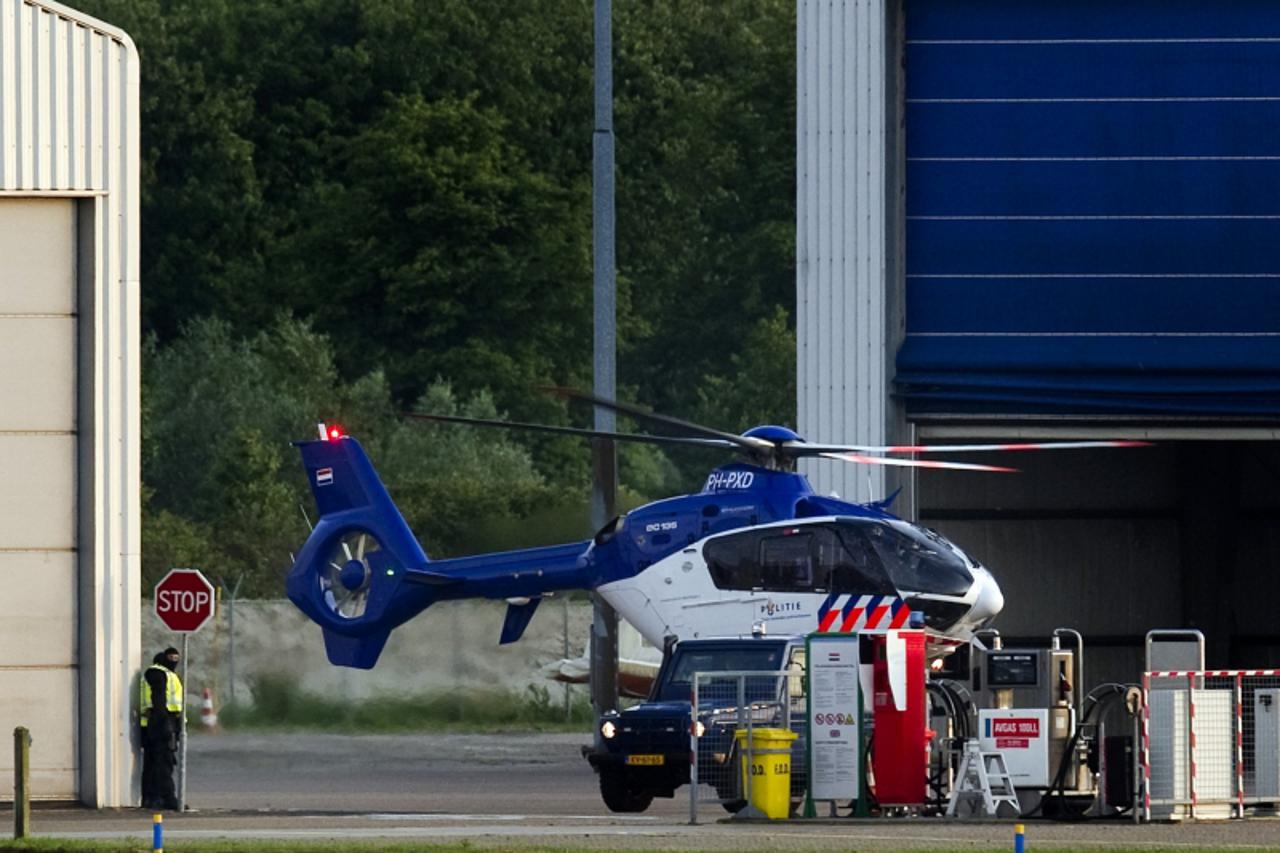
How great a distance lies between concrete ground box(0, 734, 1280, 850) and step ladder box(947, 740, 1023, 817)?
43 centimetres

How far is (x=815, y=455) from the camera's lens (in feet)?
93.9

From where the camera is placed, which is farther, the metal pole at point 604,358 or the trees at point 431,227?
the trees at point 431,227

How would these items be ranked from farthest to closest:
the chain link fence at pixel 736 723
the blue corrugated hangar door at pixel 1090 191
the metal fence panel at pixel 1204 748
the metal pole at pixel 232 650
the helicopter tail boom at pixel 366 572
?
1. the metal pole at pixel 232 650
2. the blue corrugated hangar door at pixel 1090 191
3. the helicopter tail boom at pixel 366 572
4. the chain link fence at pixel 736 723
5. the metal fence panel at pixel 1204 748

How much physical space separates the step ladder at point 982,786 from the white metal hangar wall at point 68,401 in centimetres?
815

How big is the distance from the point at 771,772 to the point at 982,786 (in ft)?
5.87

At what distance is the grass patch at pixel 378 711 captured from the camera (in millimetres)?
38438

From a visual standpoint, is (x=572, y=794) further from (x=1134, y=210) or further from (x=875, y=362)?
(x=1134, y=210)

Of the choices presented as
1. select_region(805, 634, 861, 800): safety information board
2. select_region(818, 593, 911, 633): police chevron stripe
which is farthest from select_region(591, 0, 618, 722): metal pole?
select_region(805, 634, 861, 800): safety information board

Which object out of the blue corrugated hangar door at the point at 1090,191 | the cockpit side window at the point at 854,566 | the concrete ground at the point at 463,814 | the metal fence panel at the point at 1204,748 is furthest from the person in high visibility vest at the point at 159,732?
the blue corrugated hangar door at the point at 1090,191

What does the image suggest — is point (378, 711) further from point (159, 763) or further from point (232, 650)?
point (159, 763)

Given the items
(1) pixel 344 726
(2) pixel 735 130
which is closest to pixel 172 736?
(1) pixel 344 726

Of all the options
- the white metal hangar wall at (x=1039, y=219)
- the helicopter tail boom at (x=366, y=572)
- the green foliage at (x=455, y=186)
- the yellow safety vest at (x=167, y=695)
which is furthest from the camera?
the green foliage at (x=455, y=186)

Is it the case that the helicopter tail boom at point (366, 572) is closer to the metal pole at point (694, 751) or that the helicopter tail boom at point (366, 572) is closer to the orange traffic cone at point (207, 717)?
the orange traffic cone at point (207, 717)

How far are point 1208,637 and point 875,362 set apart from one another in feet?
31.5
